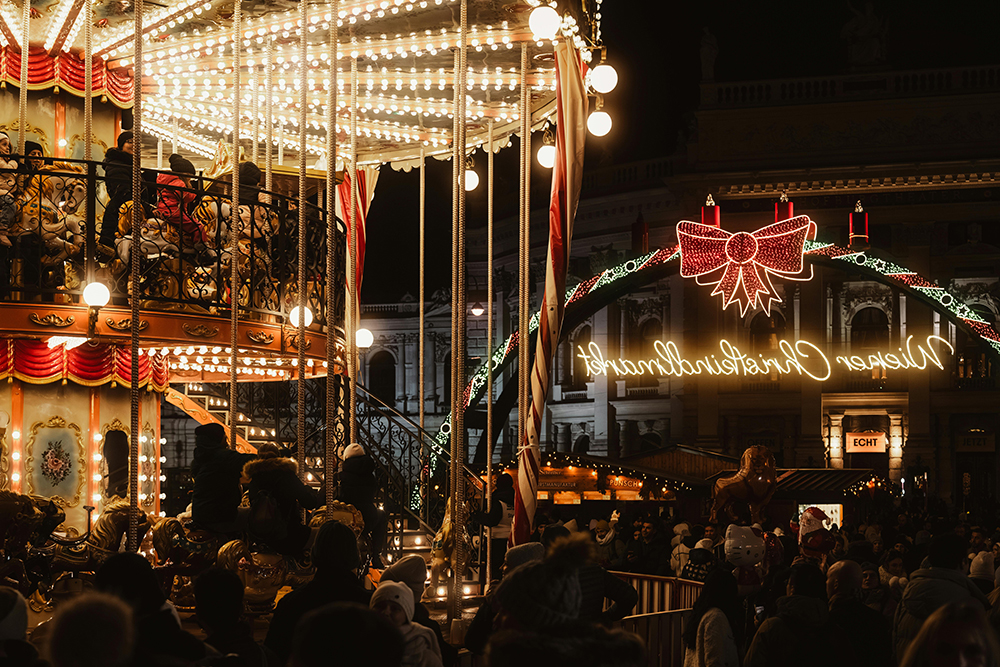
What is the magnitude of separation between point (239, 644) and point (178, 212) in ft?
23.9

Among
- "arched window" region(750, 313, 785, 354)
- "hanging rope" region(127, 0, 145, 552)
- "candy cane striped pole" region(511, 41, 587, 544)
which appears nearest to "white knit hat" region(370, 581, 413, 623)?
"hanging rope" region(127, 0, 145, 552)

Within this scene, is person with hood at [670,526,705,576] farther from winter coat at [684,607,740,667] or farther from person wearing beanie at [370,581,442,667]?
person wearing beanie at [370,581,442,667]

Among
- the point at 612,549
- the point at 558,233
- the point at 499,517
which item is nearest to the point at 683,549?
the point at 499,517

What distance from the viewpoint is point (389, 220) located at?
48.3m

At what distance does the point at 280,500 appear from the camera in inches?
310

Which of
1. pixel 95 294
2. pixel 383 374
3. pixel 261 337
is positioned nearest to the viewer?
pixel 95 294

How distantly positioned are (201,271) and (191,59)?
2.67 m

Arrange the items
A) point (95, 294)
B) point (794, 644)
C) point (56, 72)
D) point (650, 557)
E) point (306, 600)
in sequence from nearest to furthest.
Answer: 1. point (794, 644)
2. point (306, 600)
3. point (95, 294)
4. point (56, 72)
5. point (650, 557)

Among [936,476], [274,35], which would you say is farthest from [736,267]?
[274,35]

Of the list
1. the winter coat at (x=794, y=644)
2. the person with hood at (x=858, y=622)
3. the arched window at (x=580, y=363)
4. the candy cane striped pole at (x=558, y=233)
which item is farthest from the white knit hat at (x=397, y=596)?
the arched window at (x=580, y=363)

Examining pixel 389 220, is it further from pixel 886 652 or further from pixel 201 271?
pixel 886 652

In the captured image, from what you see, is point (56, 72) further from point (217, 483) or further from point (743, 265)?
point (743, 265)

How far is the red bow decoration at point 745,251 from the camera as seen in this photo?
25.4m

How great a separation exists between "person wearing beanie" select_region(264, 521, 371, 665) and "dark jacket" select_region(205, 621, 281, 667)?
562mm
